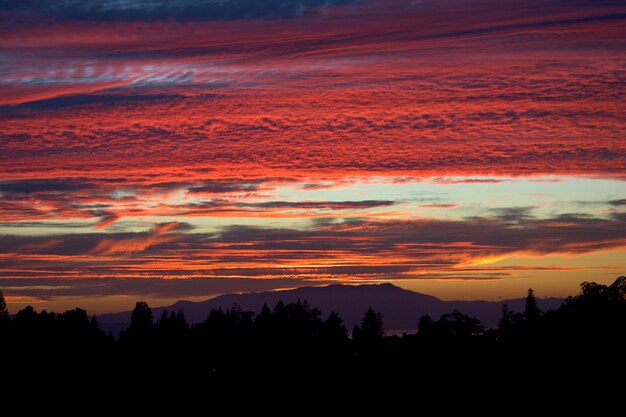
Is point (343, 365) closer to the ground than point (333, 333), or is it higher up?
closer to the ground

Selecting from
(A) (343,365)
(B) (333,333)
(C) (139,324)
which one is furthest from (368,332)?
(A) (343,365)

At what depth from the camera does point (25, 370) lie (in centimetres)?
11044

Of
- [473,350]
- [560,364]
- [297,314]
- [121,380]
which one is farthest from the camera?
[297,314]

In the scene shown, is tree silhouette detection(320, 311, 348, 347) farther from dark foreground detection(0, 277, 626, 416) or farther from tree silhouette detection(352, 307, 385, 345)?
tree silhouette detection(352, 307, 385, 345)

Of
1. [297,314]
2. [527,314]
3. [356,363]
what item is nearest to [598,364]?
[356,363]

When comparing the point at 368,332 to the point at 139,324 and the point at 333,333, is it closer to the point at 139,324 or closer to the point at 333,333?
the point at 333,333

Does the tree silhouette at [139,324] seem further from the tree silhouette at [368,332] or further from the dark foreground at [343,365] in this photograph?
the tree silhouette at [368,332]

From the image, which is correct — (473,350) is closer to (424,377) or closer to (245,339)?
(424,377)

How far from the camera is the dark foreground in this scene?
313 ft

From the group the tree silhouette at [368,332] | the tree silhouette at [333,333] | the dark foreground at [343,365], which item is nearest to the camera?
the dark foreground at [343,365]

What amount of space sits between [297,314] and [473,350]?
58080mm

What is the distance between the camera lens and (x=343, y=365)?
403ft

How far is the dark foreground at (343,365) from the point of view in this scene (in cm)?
9538

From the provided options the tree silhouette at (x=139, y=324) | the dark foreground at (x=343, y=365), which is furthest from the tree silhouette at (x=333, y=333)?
the tree silhouette at (x=139, y=324)
